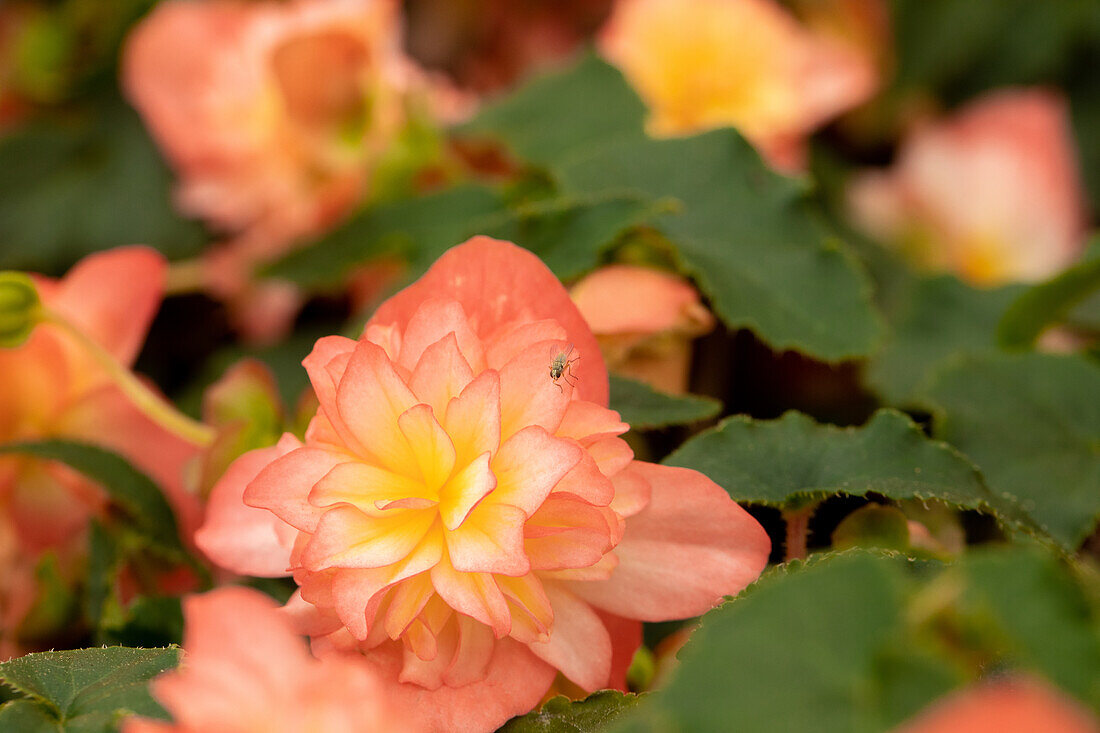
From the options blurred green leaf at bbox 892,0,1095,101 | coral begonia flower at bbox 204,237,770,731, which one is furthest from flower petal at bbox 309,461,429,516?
blurred green leaf at bbox 892,0,1095,101

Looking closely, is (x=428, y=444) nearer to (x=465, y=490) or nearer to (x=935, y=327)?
(x=465, y=490)

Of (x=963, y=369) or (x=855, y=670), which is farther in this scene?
(x=963, y=369)

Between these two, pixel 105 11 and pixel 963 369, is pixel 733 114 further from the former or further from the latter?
pixel 105 11

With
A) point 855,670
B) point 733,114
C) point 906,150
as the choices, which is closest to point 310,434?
point 855,670

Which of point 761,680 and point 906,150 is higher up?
point 761,680

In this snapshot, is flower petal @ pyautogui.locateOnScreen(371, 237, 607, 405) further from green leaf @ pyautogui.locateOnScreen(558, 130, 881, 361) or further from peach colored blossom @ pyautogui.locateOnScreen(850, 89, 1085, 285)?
peach colored blossom @ pyautogui.locateOnScreen(850, 89, 1085, 285)

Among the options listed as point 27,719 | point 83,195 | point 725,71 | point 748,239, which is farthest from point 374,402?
point 83,195
